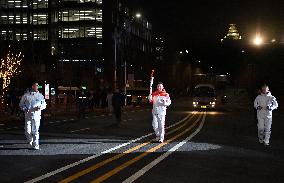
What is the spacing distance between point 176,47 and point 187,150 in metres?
140

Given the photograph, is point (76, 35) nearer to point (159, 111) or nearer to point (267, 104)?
point (159, 111)

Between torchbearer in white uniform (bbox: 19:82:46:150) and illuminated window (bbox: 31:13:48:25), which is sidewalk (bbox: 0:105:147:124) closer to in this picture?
torchbearer in white uniform (bbox: 19:82:46:150)

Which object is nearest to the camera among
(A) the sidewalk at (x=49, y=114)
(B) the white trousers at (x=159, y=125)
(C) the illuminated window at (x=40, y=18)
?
(B) the white trousers at (x=159, y=125)

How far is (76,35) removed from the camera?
122188 millimetres

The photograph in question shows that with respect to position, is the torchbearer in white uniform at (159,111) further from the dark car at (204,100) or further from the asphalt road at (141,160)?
the dark car at (204,100)

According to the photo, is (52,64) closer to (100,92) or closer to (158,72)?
(158,72)

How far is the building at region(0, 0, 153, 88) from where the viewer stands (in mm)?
112456

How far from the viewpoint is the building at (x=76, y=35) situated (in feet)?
369

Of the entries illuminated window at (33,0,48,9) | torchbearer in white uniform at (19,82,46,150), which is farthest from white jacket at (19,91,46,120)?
illuminated window at (33,0,48,9)

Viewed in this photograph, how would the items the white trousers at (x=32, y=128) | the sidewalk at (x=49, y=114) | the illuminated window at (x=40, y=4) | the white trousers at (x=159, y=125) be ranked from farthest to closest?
the illuminated window at (x=40, y=4) < the sidewalk at (x=49, y=114) < the white trousers at (x=159, y=125) < the white trousers at (x=32, y=128)

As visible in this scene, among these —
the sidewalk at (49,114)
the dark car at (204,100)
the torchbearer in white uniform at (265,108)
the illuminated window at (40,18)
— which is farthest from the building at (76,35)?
the torchbearer in white uniform at (265,108)

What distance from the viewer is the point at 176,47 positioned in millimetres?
153125

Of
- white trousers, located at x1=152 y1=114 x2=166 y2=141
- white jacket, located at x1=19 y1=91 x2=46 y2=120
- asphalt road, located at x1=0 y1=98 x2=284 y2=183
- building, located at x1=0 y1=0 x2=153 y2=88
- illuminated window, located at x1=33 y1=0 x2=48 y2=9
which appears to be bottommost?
asphalt road, located at x1=0 y1=98 x2=284 y2=183

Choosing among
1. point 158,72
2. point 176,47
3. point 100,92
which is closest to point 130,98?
point 100,92
